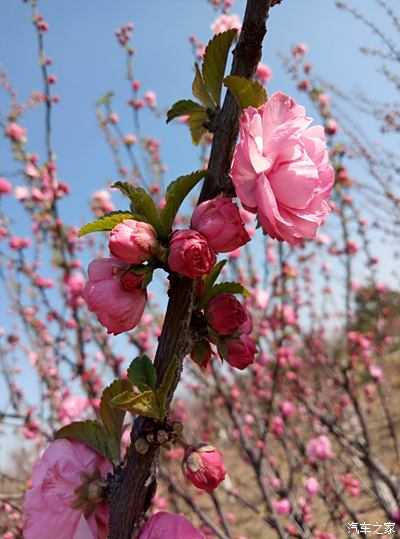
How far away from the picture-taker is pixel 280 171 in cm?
74

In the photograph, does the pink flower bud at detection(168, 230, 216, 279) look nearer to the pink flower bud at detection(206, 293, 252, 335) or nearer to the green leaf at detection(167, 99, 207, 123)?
the pink flower bud at detection(206, 293, 252, 335)

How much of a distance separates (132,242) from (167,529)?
423 mm

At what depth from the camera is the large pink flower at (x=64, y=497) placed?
0.77 meters

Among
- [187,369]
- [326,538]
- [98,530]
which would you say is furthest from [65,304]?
[98,530]

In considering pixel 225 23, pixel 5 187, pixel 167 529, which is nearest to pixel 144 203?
pixel 167 529

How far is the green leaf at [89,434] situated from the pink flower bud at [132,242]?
33cm

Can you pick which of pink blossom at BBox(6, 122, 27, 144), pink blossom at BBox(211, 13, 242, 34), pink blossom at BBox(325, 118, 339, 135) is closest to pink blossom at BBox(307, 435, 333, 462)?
pink blossom at BBox(325, 118, 339, 135)

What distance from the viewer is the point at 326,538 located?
9.67ft

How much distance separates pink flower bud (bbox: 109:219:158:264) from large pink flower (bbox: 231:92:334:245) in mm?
153

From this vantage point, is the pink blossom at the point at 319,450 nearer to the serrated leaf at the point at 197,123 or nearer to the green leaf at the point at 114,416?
the green leaf at the point at 114,416

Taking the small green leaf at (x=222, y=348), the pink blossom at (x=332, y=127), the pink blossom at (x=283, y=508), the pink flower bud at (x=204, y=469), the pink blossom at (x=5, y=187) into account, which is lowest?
the pink blossom at (x=283, y=508)

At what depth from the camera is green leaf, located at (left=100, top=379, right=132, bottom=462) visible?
833 mm

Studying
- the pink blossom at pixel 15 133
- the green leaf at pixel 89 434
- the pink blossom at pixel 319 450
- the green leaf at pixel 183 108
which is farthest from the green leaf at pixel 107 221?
the pink blossom at pixel 15 133

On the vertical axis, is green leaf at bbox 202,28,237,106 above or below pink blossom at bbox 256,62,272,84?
below
